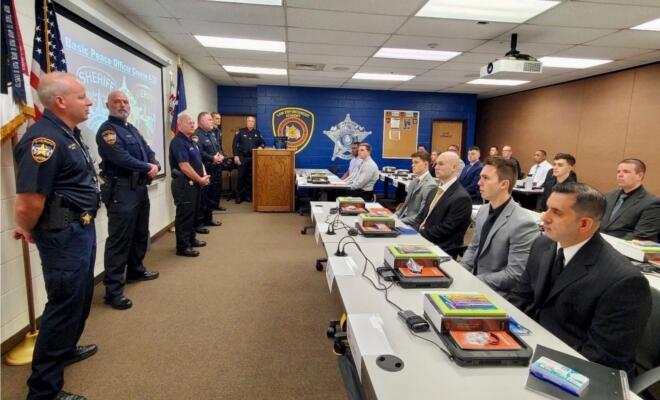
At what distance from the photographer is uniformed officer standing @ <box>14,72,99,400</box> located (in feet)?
5.53

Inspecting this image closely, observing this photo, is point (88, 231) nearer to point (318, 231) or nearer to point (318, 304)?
point (318, 231)

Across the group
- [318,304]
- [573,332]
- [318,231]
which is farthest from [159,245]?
[573,332]

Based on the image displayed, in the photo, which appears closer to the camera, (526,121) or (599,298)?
(599,298)

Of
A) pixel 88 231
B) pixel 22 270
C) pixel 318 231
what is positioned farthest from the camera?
pixel 318 231

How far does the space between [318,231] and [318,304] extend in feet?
2.56

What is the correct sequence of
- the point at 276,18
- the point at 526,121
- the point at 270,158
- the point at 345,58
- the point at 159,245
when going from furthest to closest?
the point at 526,121 < the point at 270,158 < the point at 345,58 < the point at 159,245 < the point at 276,18

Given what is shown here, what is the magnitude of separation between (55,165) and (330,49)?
382cm

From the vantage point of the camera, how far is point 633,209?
2994 mm

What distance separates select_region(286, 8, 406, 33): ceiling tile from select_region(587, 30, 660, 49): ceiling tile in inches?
92.7

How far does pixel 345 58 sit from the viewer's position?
5.34m

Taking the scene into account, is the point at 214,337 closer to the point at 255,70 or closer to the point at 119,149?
the point at 119,149

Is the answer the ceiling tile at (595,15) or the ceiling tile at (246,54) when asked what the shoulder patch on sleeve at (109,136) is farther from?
the ceiling tile at (595,15)

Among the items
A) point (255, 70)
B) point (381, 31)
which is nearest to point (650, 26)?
point (381, 31)

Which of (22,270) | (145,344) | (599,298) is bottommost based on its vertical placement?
(145,344)
